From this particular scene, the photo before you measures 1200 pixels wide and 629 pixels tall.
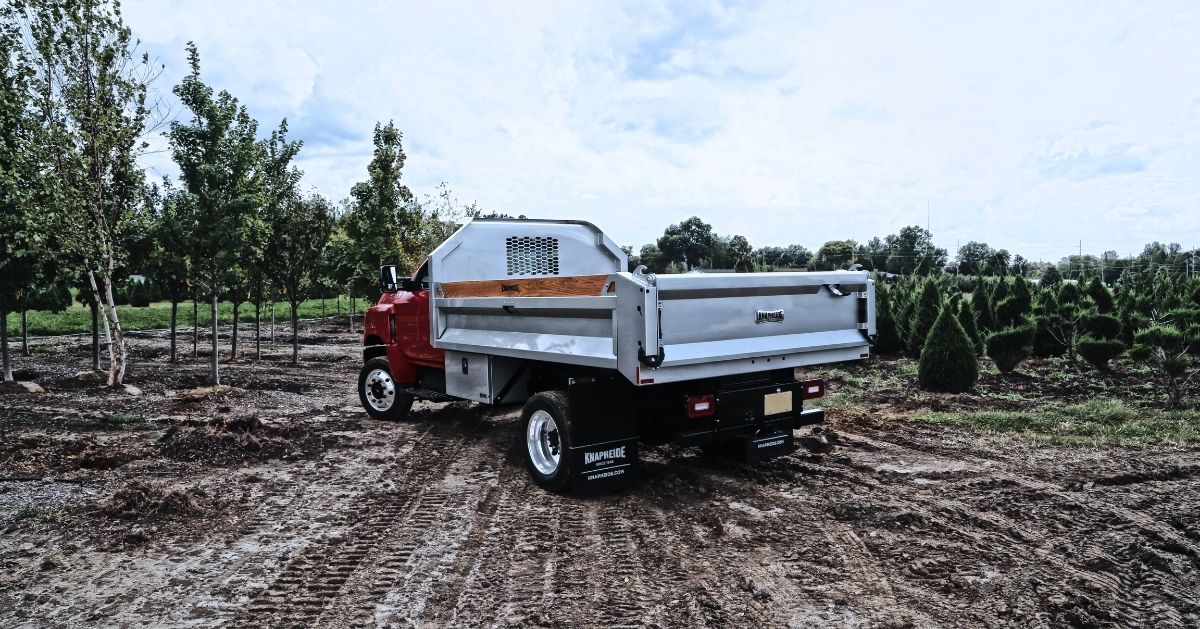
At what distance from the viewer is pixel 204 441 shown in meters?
7.88

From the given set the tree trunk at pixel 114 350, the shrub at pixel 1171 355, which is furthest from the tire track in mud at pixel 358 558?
the shrub at pixel 1171 355

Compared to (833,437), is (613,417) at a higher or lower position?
→ higher

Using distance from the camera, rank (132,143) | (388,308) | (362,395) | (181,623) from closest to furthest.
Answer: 1. (181,623)
2. (388,308)
3. (362,395)
4. (132,143)

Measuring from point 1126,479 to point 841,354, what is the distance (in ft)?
8.42

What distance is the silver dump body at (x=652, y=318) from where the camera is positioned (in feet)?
16.6

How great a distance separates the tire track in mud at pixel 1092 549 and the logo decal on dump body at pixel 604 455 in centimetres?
218

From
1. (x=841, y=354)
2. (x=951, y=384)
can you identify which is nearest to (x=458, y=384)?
(x=841, y=354)

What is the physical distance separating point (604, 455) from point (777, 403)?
1.53 meters

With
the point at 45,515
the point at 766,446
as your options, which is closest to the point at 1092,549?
the point at 766,446

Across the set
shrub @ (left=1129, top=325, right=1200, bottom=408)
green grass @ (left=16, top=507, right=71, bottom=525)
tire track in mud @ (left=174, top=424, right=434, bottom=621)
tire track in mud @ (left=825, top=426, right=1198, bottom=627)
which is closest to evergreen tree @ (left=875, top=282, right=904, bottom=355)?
shrub @ (left=1129, top=325, right=1200, bottom=408)

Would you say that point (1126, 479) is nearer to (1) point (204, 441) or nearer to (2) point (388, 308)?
(2) point (388, 308)

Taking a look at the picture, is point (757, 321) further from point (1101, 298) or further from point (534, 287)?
point (1101, 298)

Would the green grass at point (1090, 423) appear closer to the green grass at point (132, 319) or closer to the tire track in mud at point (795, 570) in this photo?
the tire track in mud at point (795, 570)

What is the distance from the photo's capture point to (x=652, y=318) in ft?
16.1
